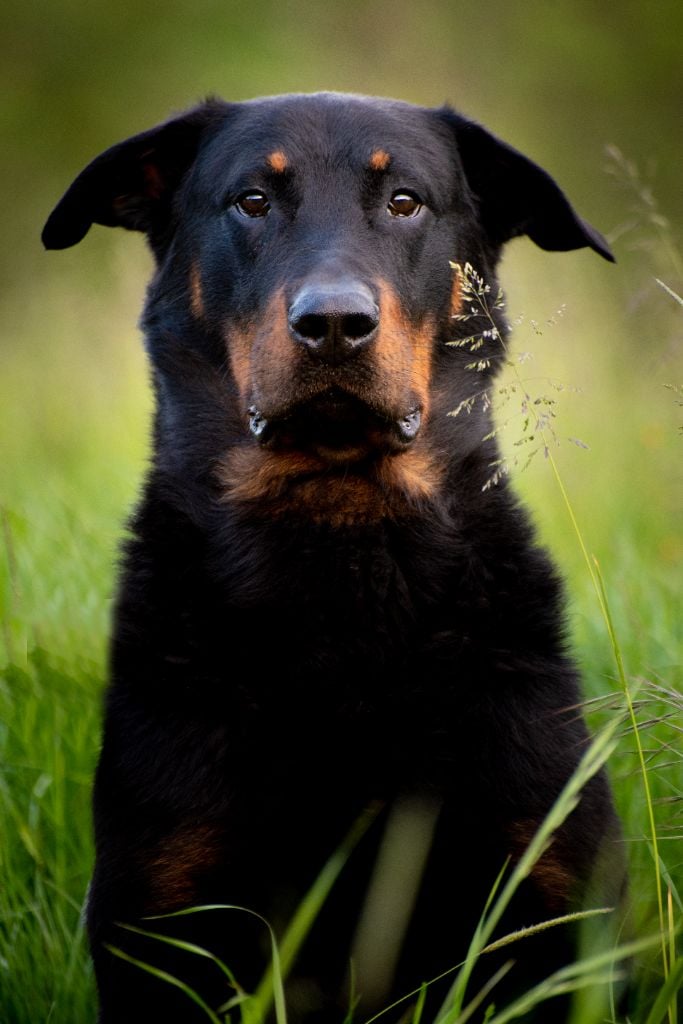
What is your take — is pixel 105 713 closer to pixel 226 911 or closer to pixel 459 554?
pixel 226 911

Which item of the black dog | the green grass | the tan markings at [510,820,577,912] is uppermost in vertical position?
the black dog

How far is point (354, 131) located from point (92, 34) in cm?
1356

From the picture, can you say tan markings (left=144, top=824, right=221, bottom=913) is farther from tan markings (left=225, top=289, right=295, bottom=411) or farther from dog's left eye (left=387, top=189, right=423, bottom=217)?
dog's left eye (left=387, top=189, right=423, bottom=217)

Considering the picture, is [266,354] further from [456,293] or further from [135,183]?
[135,183]

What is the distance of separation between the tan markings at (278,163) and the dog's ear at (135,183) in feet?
1.05

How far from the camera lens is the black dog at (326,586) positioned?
7.58 feet

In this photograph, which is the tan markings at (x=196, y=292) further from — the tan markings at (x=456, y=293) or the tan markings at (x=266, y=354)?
the tan markings at (x=456, y=293)

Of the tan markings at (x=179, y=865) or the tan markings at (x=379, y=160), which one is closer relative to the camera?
the tan markings at (x=179, y=865)

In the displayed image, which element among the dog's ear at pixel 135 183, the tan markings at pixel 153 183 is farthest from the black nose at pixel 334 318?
the tan markings at pixel 153 183

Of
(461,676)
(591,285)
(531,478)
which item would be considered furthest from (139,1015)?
(591,285)

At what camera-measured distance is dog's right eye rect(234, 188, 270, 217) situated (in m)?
2.84


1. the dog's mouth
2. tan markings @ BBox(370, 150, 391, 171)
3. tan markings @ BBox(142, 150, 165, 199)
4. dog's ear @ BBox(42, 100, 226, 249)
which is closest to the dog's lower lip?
the dog's mouth

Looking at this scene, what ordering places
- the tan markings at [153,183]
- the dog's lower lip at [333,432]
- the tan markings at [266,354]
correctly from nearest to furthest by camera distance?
the tan markings at [266,354]
the dog's lower lip at [333,432]
the tan markings at [153,183]

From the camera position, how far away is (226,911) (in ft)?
7.57
